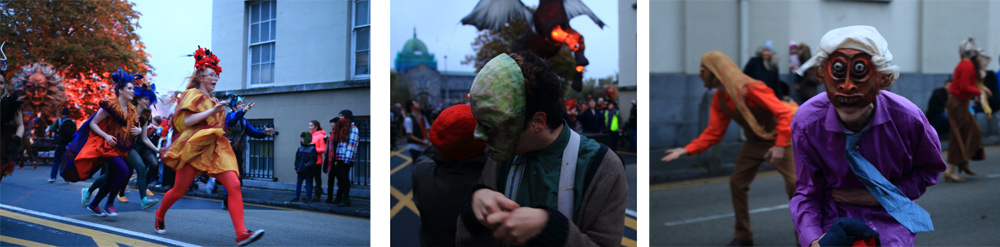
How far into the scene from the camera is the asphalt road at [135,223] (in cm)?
383

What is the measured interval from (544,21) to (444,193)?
2757 mm

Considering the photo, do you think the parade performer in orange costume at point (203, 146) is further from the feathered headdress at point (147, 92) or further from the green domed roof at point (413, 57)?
the green domed roof at point (413, 57)

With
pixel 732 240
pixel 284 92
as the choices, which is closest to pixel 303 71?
pixel 284 92

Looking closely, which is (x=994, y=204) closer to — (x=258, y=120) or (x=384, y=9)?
(x=384, y=9)

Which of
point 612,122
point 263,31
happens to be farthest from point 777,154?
point 263,31

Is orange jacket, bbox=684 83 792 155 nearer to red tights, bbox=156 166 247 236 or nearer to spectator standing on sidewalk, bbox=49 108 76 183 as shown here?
red tights, bbox=156 166 247 236

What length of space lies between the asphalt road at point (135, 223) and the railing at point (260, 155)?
0.19 m

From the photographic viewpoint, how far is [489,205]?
2.35 metres

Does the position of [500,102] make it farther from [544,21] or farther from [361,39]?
[544,21]

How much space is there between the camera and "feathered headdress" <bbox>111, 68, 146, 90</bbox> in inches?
151

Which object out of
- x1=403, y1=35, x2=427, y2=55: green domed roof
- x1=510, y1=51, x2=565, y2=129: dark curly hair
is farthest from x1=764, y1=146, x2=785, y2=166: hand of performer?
x1=403, y1=35, x2=427, y2=55: green domed roof

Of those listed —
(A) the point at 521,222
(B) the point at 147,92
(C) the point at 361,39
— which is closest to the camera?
(A) the point at 521,222

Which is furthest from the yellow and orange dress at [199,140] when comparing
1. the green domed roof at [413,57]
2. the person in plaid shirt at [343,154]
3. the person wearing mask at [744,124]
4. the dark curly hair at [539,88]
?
the person wearing mask at [744,124]

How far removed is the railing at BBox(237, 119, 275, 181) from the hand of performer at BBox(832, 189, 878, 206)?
9.84 ft
